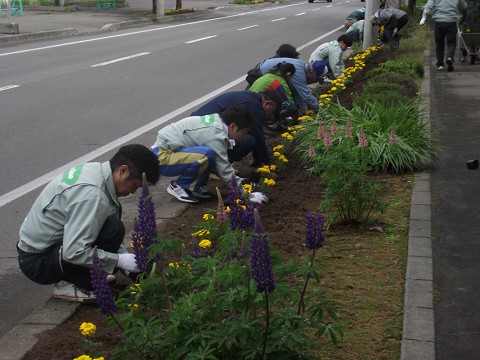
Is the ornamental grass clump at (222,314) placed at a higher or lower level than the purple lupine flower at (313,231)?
lower

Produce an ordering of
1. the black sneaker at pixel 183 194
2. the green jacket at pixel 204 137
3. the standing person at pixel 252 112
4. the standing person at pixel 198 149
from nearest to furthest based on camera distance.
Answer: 1. the standing person at pixel 198 149
2. the green jacket at pixel 204 137
3. the black sneaker at pixel 183 194
4. the standing person at pixel 252 112

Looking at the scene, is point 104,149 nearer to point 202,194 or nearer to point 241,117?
point 202,194

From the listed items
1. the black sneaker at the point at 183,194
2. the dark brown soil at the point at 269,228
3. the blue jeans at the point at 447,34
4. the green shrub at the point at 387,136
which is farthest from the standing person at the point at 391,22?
the black sneaker at the point at 183,194

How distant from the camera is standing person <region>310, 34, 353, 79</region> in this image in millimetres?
13828

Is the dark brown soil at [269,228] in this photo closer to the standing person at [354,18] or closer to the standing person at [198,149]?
the standing person at [198,149]

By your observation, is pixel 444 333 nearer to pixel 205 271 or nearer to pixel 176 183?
pixel 205 271

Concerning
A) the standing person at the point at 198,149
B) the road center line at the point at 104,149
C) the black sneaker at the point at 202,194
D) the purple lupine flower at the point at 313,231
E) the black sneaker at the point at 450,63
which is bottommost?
the black sneaker at the point at 450,63

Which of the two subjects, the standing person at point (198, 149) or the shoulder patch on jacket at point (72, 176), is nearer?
the shoulder patch on jacket at point (72, 176)

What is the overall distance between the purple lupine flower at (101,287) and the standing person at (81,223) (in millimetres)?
1249

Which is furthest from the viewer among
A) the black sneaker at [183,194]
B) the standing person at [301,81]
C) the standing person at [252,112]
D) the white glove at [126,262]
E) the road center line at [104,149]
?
the standing person at [301,81]

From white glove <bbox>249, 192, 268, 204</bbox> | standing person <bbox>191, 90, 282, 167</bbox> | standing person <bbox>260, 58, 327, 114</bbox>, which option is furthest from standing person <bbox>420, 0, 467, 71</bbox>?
white glove <bbox>249, 192, 268, 204</bbox>

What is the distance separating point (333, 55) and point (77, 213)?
9815 mm

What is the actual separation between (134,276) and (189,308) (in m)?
1.56

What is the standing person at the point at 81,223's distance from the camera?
186 inches
